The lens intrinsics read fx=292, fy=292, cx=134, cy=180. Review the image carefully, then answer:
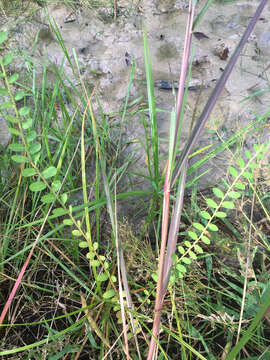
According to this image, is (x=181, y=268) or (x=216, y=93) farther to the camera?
(x=181, y=268)

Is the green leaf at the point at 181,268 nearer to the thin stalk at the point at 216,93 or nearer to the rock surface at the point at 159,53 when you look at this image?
the thin stalk at the point at 216,93

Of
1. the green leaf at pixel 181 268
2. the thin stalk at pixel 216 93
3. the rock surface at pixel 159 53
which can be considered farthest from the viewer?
the rock surface at pixel 159 53

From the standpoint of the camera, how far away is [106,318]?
2.91 feet

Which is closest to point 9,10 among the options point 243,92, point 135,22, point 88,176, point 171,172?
point 135,22

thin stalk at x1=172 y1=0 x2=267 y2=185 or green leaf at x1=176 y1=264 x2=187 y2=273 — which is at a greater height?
thin stalk at x1=172 y1=0 x2=267 y2=185

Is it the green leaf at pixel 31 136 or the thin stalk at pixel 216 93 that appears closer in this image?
the thin stalk at pixel 216 93

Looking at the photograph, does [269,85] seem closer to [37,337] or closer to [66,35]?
[66,35]

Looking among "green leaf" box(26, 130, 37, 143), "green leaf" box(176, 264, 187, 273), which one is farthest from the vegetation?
"green leaf" box(26, 130, 37, 143)

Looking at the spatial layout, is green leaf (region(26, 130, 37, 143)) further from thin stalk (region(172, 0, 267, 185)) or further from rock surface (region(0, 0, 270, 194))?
rock surface (region(0, 0, 270, 194))

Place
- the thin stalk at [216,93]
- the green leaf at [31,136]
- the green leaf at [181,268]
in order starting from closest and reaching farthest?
the thin stalk at [216,93], the green leaf at [31,136], the green leaf at [181,268]

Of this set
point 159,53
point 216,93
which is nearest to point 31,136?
point 216,93

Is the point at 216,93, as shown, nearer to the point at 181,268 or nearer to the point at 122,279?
the point at 181,268

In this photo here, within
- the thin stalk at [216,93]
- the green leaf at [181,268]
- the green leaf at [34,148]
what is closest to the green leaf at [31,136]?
the green leaf at [34,148]

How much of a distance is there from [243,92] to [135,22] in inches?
31.9
